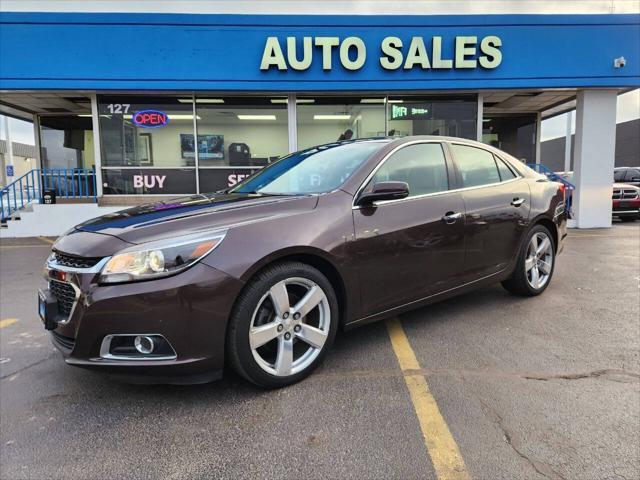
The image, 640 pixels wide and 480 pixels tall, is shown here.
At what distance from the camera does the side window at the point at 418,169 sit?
138 inches

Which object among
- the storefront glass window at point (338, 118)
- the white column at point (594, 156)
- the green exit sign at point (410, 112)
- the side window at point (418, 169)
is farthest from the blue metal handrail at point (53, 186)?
the white column at point (594, 156)

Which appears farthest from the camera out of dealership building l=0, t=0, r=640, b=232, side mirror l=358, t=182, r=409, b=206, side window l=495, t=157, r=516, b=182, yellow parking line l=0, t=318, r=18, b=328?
dealership building l=0, t=0, r=640, b=232

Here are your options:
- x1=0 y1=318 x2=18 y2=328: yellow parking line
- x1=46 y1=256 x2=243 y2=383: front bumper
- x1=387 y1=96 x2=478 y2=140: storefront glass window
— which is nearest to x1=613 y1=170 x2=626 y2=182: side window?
x1=387 y1=96 x2=478 y2=140: storefront glass window

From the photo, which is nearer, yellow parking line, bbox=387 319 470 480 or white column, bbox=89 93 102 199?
yellow parking line, bbox=387 319 470 480

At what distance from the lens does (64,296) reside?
2.60 metres

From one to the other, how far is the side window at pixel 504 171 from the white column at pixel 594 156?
8.58 meters

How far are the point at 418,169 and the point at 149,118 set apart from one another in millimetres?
9748

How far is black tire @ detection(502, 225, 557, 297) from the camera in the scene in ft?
14.7

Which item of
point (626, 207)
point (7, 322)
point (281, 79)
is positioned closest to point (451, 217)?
point (7, 322)

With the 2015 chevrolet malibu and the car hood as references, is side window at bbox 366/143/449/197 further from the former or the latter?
the car hood

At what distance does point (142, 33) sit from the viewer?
10.5 meters

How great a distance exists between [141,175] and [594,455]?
11400mm

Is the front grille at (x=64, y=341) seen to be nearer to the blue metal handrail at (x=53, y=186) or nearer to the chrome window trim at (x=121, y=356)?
the chrome window trim at (x=121, y=356)

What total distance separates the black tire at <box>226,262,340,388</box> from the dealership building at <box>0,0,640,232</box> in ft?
29.6
